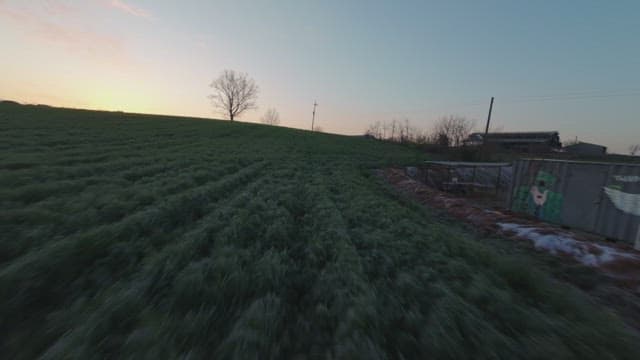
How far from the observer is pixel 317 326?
255 centimetres

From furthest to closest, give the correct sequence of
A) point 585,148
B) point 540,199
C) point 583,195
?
point 585,148 → point 540,199 → point 583,195

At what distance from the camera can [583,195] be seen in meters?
9.05

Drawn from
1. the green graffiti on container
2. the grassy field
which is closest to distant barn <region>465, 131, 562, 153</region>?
the green graffiti on container

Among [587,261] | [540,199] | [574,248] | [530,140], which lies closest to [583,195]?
[540,199]

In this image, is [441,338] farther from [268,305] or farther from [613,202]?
[613,202]

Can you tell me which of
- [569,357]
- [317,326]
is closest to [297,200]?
[317,326]

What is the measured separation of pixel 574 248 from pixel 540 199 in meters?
6.82

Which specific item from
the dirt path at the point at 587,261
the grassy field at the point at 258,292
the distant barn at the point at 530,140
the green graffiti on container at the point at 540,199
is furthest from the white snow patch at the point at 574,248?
the distant barn at the point at 530,140

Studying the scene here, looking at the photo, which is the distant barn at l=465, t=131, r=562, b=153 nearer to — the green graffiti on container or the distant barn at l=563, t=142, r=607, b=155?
the distant barn at l=563, t=142, r=607, b=155

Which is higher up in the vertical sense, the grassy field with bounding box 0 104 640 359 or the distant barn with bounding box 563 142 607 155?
the distant barn with bounding box 563 142 607 155

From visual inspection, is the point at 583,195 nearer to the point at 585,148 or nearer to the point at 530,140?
the point at 530,140

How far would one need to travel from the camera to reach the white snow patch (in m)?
4.69

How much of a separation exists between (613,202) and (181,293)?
12136 mm

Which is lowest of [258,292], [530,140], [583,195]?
[258,292]
